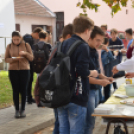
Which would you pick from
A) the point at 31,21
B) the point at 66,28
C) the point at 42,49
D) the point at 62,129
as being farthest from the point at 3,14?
the point at 62,129

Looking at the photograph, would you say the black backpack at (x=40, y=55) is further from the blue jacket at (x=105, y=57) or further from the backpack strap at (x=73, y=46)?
the backpack strap at (x=73, y=46)

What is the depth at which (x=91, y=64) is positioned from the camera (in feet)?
13.5

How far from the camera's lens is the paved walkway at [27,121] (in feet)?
18.9

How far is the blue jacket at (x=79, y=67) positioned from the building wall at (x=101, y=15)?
3204 centimetres

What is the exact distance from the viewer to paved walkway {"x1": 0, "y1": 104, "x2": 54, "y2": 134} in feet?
18.9

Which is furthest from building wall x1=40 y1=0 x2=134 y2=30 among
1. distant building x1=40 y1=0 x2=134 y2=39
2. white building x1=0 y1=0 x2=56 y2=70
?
white building x1=0 y1=0 x2=56 y2=70

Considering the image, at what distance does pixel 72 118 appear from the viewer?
141 inches

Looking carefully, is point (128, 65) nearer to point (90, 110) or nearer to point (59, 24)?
point (90, 110)

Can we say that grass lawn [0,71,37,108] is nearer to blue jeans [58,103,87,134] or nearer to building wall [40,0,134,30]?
blue jeans [58,103,87,134]

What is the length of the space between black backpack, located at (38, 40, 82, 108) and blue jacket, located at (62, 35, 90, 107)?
0.06m

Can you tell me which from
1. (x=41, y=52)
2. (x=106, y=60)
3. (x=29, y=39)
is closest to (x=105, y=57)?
(x=106, y=60)

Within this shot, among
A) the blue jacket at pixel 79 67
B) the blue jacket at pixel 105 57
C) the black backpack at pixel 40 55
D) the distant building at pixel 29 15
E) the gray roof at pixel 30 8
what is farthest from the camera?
the distant building at pixel 29 15

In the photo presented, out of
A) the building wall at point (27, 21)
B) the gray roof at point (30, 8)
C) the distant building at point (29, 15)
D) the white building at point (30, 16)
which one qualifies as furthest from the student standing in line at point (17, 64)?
the building wall at point (27, 21)

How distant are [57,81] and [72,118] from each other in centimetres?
51
